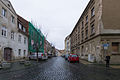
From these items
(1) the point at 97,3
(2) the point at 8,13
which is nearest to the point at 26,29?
(2) the point at 8,13

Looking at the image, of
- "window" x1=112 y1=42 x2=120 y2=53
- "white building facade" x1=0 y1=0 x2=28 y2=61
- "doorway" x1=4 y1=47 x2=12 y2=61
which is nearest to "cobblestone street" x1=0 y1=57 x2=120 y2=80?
"window" x1=112 y1=42 x2=120 y2=53

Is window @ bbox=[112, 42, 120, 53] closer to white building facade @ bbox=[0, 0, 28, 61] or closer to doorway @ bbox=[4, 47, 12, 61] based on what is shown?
white building facade @ bbox=[0, 0, 28, 61]

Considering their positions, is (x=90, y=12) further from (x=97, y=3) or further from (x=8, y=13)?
(x=8, y=13)

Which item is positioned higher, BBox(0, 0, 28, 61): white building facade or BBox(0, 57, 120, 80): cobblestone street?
BBox(0, 0, 28, 61): white building facade

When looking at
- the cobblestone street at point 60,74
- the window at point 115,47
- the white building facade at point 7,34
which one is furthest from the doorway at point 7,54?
the window at point 115,47

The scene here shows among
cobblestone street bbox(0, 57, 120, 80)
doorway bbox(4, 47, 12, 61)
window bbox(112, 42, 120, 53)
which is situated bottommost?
cobblestone street bbox(0, 57, 120, 80)

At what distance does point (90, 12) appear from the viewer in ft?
62.6

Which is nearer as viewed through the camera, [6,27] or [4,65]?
[4,65]

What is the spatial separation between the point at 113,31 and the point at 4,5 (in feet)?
61.9

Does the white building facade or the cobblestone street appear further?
the white building facade

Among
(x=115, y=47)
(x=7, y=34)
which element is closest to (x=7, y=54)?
(x=7, y=34)

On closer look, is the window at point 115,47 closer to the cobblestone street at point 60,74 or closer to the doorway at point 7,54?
the cobblestone street at point 60,74

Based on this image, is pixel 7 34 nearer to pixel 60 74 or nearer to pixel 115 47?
pixel 60 74

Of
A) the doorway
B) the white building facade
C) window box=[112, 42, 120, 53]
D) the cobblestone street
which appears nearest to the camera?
the cobblestone street
